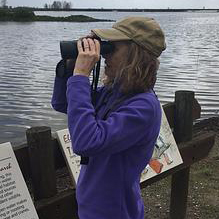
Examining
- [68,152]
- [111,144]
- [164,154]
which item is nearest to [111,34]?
[111,144]

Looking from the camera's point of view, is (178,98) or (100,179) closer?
(100,179)

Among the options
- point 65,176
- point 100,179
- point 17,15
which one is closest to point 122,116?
point 100,179

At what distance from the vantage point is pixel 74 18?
106312 mm

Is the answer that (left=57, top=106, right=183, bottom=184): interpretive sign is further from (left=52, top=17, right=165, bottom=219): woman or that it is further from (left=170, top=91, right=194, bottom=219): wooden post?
(left=52, top=17, right=165, bottom=219): woman

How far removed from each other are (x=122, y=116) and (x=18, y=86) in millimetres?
13642

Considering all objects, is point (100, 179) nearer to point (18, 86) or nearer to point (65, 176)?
point (65, 176)

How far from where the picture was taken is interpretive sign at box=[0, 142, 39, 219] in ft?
9.74

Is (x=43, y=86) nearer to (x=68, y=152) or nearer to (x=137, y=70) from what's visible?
(x=68, y=152)

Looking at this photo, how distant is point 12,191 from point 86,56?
4.21 ft

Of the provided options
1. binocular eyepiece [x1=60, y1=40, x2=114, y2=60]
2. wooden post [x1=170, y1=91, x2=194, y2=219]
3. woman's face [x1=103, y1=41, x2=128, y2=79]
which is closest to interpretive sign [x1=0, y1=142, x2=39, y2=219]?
binocular eyepiece [x1=60, y1=40, x2=114, y2=60]

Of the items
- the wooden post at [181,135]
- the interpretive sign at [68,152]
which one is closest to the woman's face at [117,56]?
the interpretive sign at [68,152]

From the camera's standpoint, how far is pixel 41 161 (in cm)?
322

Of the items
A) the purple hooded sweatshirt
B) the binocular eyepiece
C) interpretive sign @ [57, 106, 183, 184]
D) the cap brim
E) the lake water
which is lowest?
the lake water

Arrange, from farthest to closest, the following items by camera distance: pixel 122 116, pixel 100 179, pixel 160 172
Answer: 1. pixel 160 172
2. pixel 100 179
3. pixel 122 116
